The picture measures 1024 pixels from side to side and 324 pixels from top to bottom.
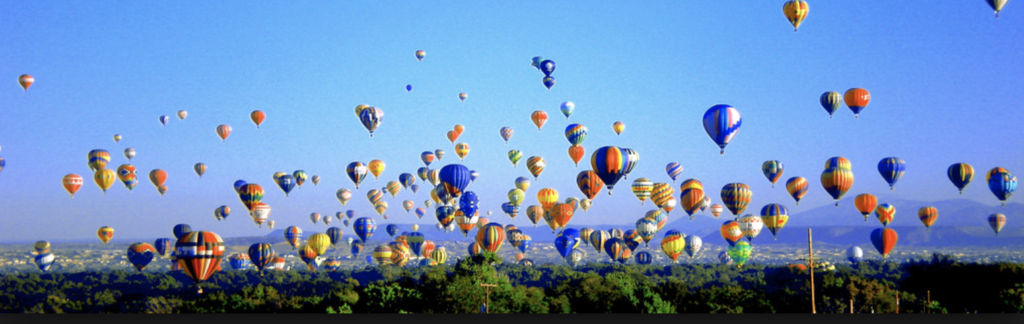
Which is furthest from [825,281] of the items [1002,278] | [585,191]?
[585,191]

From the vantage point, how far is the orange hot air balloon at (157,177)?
90375 mm

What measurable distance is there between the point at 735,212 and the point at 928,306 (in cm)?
2375

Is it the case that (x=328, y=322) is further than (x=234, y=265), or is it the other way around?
(x=234, y=265)

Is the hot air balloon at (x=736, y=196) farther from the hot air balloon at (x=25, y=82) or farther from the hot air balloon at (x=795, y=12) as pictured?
the hot air balloon at (x=25, y=82)

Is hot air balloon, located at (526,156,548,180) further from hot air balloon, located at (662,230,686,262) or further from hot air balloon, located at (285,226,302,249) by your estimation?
hot air balloon, located at (285,226,302,249)

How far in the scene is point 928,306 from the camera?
50.0 meters

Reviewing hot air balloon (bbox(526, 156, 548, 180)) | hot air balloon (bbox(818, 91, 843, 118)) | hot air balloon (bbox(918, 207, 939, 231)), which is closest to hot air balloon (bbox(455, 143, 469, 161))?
hot air balloon (bbox(526, 156, 548, 180))

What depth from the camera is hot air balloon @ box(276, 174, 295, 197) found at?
303ft

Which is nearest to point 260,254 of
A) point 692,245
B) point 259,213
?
point 259,213

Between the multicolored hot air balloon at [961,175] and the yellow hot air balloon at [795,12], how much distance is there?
1085 inches

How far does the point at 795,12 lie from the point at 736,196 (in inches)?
727

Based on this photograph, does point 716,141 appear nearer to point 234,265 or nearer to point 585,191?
point 585,191

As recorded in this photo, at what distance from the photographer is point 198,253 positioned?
50.1m

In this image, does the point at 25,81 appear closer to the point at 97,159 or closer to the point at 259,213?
the point at 97,159
